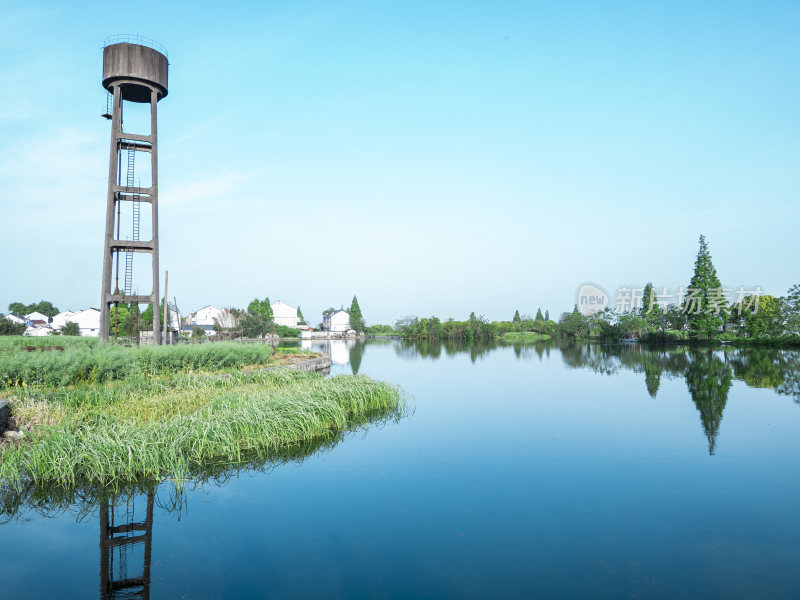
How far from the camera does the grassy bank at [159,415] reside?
7.01 metres

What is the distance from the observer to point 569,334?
235 ft

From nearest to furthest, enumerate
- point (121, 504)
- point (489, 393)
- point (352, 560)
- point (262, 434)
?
1. point (352, 560)
2. point (121, 504)
3. point (262, 434)
4. point (489, 393)

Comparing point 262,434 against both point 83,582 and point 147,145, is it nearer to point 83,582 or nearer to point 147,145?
point 83,582

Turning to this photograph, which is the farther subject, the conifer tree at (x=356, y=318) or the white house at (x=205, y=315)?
the white house at (x=205, y=315)

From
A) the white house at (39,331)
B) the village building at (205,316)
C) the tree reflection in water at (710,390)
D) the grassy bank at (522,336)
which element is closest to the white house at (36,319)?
the white house at (39,331)

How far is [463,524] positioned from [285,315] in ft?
309

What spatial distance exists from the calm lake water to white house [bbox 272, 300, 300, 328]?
8879cm

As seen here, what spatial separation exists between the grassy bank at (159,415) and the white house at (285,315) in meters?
82.5

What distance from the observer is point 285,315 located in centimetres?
9744

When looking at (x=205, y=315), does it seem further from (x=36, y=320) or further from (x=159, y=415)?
(x=159, y=415)

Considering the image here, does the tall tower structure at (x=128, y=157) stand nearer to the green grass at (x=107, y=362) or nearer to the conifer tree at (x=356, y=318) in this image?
the green grass at (x=107, y=362)

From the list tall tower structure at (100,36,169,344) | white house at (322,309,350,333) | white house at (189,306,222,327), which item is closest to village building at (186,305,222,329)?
white house at (189,306,222,327)

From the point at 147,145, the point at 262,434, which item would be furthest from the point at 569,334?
the point at 262,434

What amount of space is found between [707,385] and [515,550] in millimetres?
15809
